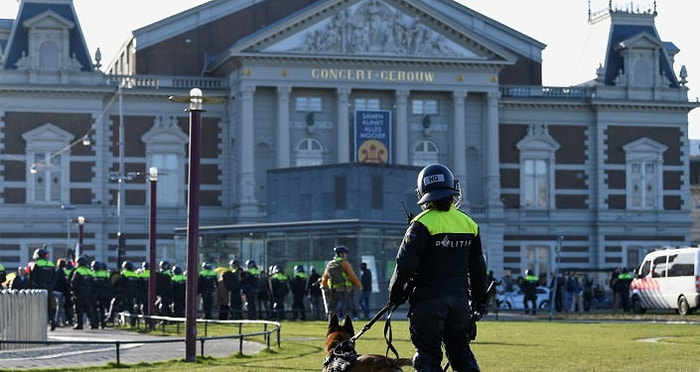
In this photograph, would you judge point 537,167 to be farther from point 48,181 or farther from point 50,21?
point 50,21

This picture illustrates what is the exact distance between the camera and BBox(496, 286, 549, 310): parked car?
195 ft

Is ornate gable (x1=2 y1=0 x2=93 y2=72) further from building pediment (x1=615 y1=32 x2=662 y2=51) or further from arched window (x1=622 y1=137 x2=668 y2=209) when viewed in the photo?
arched window (x1=622 y1=137 x2=668 y2=209)

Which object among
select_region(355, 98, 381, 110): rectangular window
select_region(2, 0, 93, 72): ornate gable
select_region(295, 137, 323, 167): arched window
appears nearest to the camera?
select_region(2, 0, 93, 72): ornate gable

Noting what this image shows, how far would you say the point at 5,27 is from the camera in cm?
7119

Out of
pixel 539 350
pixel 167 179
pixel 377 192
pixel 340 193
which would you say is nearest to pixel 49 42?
pixel 167 179

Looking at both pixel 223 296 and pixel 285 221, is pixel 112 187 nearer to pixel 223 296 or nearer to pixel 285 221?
pixel 285 221

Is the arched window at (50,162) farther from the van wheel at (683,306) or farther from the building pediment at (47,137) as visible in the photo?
the van wheel at (683,306)

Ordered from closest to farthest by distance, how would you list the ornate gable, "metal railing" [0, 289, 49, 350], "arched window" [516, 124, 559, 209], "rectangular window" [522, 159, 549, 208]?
"metal railing" [0, 289, 49, 350] < the ornate gable < "arched window" [516, 124, 559, 209] < "rectangular window" [522, 159, 549, 208]

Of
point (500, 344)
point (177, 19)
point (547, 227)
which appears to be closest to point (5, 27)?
point (177, 19)

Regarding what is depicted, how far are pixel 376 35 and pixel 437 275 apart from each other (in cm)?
5781

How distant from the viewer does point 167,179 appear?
69.9 metres

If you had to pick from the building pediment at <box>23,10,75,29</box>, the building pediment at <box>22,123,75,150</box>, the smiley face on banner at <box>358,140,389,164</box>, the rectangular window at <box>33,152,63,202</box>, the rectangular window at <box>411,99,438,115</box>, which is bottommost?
the rectangular window at <box>33,152,63,202</box>

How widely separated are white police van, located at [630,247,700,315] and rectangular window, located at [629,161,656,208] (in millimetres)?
24834

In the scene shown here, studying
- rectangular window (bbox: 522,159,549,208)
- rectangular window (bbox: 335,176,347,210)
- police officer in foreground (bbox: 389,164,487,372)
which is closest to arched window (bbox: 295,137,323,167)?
rectangular window (bbox: 522,159,549,208)
